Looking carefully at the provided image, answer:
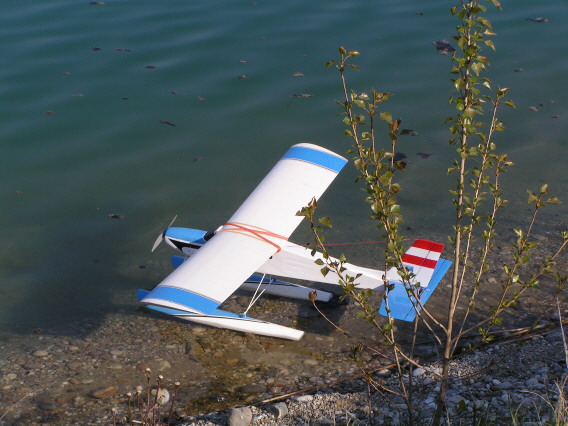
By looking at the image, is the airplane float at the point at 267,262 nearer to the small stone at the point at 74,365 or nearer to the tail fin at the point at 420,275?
the tail fin at the point at 420,275

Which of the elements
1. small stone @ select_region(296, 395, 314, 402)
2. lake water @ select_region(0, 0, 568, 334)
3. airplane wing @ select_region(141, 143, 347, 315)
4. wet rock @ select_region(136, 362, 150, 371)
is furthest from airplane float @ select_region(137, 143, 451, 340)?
small stone @ select_region(296, 395, 314, 402)

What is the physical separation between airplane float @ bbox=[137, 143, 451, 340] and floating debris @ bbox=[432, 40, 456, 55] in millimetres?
6738

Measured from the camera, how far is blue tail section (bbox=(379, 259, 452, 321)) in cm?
803

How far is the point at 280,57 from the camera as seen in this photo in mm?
15609

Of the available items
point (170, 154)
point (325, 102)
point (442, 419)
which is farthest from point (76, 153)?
point (442, 419)

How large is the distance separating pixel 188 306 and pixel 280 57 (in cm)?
912

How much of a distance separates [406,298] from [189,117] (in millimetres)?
6899

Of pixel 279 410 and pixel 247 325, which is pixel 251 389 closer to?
pixel 247 325

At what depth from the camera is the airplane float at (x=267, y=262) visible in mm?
7988

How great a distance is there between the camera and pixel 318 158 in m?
10.1

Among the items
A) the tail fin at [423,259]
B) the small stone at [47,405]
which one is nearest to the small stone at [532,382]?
the tail fin at [423,259]

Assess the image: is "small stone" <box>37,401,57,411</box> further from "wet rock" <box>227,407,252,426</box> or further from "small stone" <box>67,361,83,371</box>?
"wet rock" <box>227,407,252,426</box>

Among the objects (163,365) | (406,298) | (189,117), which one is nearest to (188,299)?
(163,365)

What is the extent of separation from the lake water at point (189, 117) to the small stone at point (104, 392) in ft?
5.85
